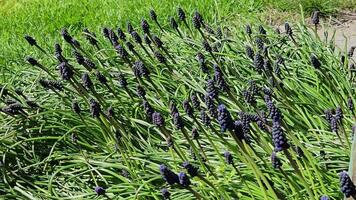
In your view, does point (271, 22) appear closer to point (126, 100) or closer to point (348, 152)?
point (126, 100)

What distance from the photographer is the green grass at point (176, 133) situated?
8.50 feet

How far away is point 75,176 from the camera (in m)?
2.92

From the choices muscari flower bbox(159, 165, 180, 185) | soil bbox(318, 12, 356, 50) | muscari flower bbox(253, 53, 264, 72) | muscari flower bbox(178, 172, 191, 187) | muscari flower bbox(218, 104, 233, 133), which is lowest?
muscari flower bbox(178, 172, 191, 187)

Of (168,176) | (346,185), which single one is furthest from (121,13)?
(346,185)

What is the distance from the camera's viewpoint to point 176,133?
3.13m

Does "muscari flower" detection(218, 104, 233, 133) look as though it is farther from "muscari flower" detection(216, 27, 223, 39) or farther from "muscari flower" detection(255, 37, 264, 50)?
"muscari flower" detection(216, 27, 223, 39)

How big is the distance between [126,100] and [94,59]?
0.53 metres

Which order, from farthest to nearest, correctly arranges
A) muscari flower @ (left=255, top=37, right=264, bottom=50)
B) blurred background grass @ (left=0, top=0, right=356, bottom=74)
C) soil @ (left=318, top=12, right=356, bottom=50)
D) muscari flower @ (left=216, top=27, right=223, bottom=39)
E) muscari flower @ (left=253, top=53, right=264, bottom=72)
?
blurred background grass @ (left=0, top=0, right=356, bottom=74), soil @ (left=318, top=12, right=356, bottom=50), muscari flower @ (left=216, top=27, right=223, bottom=39), muscari flower @ (left=255, top=37, right=264, bottom=50), muscari flower @ (left=253, top=53, right=264, bottom=72)

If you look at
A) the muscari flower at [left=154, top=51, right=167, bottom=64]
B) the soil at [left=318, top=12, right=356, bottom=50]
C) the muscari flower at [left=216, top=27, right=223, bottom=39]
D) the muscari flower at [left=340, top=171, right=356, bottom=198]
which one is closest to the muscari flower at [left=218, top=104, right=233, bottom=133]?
the muscari flower at [left=340, top=171, right=356, bottom=198]

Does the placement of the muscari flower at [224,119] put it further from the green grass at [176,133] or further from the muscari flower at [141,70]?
the muscari flower at [141,70]

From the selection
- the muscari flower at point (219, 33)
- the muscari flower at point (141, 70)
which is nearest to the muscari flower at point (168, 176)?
the muscari flower at point (141, 70)

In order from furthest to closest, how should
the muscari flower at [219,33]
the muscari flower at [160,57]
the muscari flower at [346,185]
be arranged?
the muscari flower at [219,33], the muscari flower at [160,57], the muscari flower at [346,185]

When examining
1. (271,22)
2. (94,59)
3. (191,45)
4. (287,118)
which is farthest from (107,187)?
(271,22)

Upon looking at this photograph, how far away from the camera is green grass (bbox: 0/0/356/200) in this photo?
2590mm
